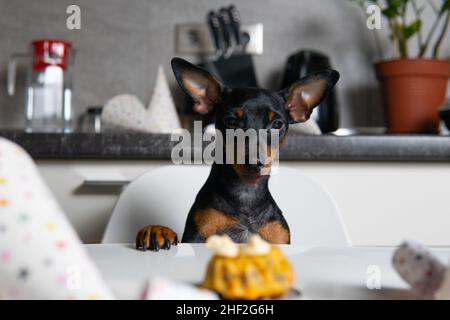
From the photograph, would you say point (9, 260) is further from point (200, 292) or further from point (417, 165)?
point (417, 165)

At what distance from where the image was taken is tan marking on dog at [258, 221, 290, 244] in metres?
0.76

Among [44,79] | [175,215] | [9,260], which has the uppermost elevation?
[44,79]

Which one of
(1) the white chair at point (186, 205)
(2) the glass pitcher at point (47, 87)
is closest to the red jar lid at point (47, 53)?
(2) the glass pitcher at point (47, 87)

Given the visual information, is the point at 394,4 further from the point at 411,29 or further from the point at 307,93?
the point at 307,93

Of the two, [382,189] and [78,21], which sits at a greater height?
[78,21]

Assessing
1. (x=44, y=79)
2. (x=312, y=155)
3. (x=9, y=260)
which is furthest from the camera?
(x=44, y=79)

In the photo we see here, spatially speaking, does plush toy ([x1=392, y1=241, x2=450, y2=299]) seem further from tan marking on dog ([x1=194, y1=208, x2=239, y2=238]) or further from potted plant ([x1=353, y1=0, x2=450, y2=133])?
potted plant ([x1=353, y1=0, x2=450, y2=133])

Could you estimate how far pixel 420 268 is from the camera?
37 centimetres

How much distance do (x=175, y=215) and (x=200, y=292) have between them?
0.67 meters

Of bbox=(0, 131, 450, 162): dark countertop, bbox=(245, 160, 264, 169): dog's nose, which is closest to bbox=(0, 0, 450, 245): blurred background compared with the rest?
bbox=(0, 131, 450, 162): dark countertop

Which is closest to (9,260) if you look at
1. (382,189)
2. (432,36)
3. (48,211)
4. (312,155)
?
(48,211)

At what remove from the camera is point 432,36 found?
172 cm

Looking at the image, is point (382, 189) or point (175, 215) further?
point (382, 189)

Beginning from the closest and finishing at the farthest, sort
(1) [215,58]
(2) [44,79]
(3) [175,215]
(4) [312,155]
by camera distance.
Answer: (3) [175,215]
(4) [312,155]
(2) [44,79]
(1) [215,58]
